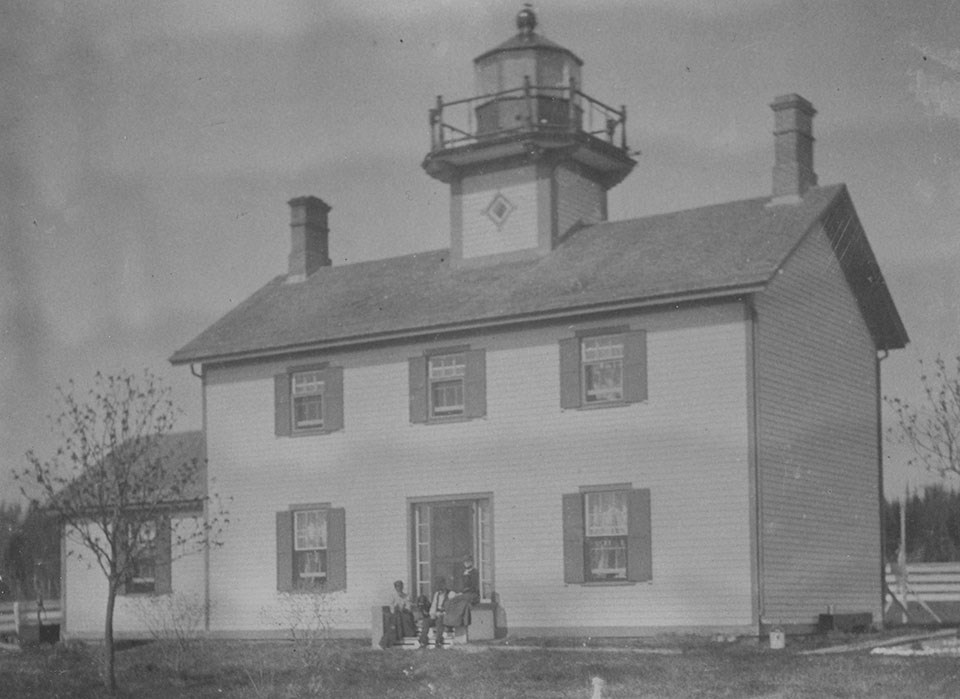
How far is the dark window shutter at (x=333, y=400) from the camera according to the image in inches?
1028

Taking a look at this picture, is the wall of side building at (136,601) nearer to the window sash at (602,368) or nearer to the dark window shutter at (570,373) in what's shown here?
the dark window shutter at (570,373)

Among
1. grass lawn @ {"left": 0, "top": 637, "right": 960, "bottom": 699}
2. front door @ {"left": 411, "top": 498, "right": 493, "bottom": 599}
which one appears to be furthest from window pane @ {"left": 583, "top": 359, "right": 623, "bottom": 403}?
grass lawn @ {"left": 0, "top": 637, "right": 960, "bottom": 699}

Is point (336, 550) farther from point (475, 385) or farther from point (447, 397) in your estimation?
point (475, 385)

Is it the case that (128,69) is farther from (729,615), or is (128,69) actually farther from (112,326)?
(729,615)

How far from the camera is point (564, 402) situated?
2377 cm

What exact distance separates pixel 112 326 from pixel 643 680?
9.42 meters

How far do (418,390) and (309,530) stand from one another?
124 inches

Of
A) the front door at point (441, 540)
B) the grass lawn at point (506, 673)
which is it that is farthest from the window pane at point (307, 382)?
the grass lawn at point (506, 673)

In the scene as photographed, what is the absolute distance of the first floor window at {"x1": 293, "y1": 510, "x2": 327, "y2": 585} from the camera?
26.1 m

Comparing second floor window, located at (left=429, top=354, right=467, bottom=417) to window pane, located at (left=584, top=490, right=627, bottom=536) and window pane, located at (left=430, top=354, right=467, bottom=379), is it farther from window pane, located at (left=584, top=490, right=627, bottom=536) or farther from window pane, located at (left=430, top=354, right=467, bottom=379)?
window pane, located at (left=584, top=490, right=627, bottom=536)

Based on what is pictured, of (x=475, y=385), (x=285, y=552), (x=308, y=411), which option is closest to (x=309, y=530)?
(x=285, y=552)

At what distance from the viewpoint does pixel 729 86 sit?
22594 millimetres

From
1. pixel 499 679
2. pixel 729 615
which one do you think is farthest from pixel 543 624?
pixel 499 679

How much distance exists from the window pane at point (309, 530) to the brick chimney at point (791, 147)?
893cm
